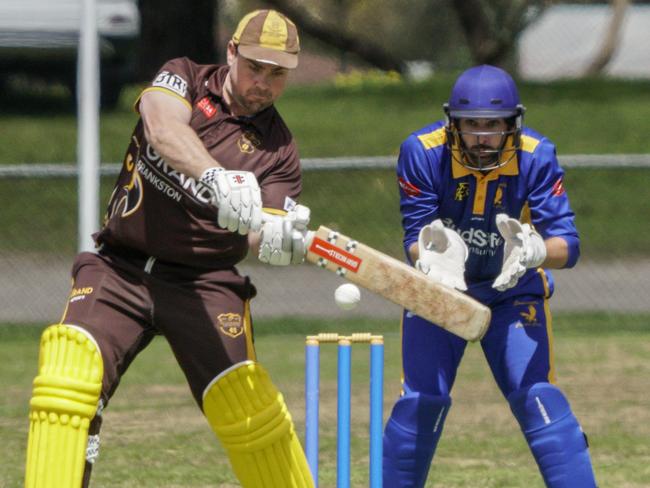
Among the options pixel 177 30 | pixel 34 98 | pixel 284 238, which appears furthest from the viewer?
pixel 34 98

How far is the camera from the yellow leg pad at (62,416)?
5.03 meters

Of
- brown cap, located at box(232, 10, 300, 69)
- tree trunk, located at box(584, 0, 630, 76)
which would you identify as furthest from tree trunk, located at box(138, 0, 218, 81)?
brown cap, located at box(232, 10, 300, 69)

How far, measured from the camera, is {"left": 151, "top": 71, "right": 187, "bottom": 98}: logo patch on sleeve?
17.6ft

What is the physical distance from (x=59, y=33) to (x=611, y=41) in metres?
8.83

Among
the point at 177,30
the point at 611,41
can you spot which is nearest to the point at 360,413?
the point at 177,30

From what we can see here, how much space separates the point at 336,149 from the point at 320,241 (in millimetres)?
11738

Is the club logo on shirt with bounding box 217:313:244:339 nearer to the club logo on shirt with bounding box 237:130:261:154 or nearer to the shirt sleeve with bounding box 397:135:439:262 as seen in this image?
the club logo on shirt with bounding box 237:130:261:154

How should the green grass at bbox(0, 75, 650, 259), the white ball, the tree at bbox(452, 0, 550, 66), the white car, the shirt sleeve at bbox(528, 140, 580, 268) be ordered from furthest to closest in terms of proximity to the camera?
1. the tree at bbox(452, 0, 550, 66)
2. the white car
3. the green grass at bbox(0, 75, 650, 259)
4. the shirt sleeve at bbox(528, 140, 580, 268)
5. the white ball

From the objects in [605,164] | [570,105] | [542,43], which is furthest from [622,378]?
[542,43]

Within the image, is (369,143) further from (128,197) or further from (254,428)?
(254,428)

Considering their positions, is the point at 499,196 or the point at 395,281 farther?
the point at 499,196

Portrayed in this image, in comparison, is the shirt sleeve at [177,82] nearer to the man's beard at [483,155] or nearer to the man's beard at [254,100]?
the man's beard at [254,100]

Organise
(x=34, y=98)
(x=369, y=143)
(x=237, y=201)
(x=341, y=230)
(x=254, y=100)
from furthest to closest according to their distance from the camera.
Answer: (x=34, y=98) → (x=369, y=143) → (x=341, y=230) → (x=254, y=100) → (x=237, y=201)

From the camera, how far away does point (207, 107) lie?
17.9 feet
